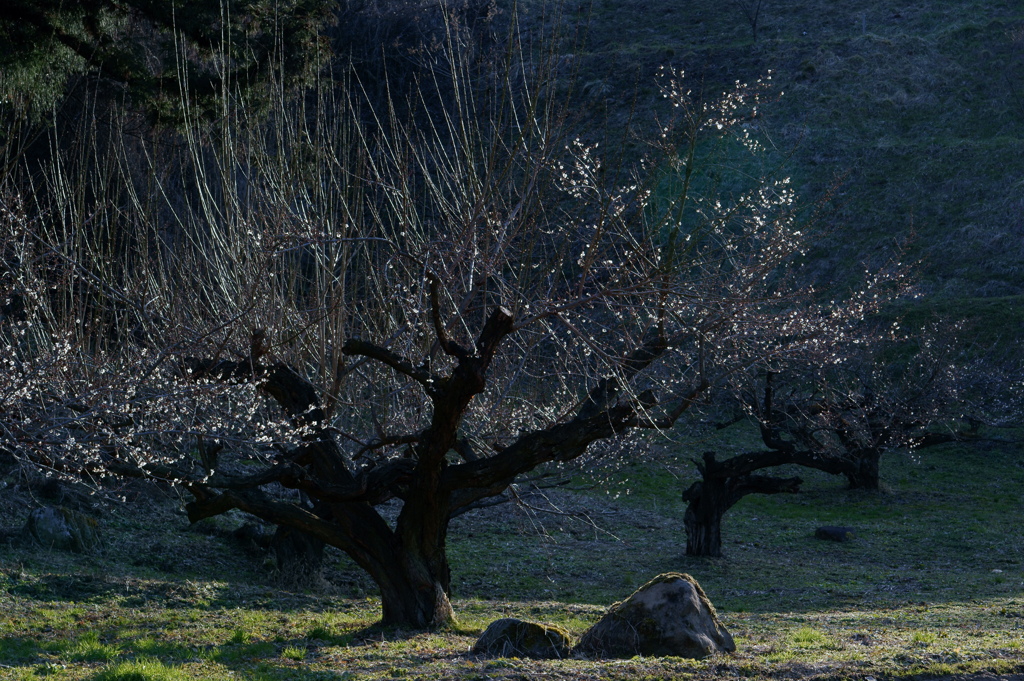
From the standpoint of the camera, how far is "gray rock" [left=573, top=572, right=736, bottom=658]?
745 cm

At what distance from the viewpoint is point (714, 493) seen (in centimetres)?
1466

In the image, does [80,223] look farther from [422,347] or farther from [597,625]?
[597,625]

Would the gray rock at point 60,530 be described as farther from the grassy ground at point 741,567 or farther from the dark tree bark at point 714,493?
the dark tree bark at point 714,493

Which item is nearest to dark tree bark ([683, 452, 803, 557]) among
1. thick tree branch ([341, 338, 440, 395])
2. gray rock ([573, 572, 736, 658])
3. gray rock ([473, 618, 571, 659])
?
gray rock ([573, 572, 736, 658])

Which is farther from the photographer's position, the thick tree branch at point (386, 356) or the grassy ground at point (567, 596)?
the thick tree branch at point (386, 356)

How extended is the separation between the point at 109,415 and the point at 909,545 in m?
13.6

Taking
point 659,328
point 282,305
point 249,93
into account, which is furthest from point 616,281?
point 249,93

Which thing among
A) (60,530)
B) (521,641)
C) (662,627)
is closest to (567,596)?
(662,627)

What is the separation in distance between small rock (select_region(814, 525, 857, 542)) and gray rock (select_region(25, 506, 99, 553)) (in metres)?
11.9

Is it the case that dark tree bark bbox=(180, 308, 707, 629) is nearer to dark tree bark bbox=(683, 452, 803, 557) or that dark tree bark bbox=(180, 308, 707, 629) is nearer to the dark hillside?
dark tree bark bbox=(683, 452, 803, 557)

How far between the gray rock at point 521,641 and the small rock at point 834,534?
34.1 ft

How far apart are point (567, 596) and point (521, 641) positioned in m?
4.75

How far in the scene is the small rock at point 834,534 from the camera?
1645 centimetres

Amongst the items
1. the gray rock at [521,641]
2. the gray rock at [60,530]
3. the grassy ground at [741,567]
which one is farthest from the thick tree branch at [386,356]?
the gray rock at [60,530]
